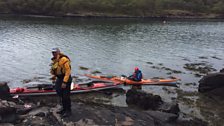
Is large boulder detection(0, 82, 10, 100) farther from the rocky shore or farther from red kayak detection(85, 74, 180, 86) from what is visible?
red kayak detection(85, 74, 180, 86)

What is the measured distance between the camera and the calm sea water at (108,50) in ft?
112

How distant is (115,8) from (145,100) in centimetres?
9312

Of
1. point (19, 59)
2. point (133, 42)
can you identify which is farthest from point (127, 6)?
point (19, 59)

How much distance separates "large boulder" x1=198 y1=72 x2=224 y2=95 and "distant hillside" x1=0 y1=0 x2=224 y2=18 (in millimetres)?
82051

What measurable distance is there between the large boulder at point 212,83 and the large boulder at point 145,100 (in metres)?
7.06

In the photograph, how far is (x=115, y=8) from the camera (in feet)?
367

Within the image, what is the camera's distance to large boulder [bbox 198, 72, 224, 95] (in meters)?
25.9

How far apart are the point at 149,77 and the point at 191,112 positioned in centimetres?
1095

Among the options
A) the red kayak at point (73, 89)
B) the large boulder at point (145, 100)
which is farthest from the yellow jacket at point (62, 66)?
A: the red kayak at point (73, 89)

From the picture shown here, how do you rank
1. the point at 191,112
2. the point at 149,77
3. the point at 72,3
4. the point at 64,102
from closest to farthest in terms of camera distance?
the point at 64,102, the point at 191,112, the point at 149,77, the point at 72,3

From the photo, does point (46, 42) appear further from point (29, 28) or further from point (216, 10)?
point (216, 10)

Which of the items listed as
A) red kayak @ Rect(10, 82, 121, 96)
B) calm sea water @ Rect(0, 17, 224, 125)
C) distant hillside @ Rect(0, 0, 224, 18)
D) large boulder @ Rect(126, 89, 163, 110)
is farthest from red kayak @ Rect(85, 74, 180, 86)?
distant hillside @ Rect(0, 0, 224, 18)

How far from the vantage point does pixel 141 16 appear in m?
109

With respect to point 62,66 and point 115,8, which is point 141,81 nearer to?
point 62,66
